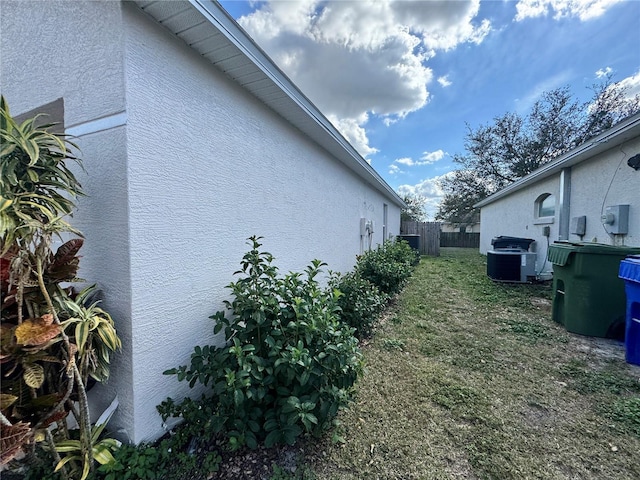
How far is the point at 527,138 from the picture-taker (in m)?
16.1

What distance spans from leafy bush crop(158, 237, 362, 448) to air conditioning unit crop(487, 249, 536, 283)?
654 cm

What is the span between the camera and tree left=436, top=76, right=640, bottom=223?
43.7ft

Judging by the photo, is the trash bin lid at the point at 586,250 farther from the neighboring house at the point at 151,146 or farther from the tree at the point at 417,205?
the tree at the point at 417,205

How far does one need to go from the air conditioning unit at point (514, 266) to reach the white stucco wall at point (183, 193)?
6275 mm

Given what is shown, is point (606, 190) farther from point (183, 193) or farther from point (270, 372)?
point (183, 193)

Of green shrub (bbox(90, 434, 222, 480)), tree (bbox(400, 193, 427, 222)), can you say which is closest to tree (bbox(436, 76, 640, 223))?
tree (bbox(400, 193, 427, 222))

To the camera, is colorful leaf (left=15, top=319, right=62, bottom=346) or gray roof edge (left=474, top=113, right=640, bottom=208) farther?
gray roof edge (left=474, top=113, right=640, bottom=208)

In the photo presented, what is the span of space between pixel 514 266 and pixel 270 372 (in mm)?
7268

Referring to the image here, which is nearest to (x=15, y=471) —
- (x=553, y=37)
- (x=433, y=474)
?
(x=433, y=474)

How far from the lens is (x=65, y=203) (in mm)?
1527

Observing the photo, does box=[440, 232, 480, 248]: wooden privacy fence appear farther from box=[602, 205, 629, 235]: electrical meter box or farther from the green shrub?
the green shrub

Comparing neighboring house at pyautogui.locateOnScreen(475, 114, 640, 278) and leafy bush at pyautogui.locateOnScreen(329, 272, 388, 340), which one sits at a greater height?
neighboring house at pyautogui.locateOnScreen(475, 114, 640, 278)

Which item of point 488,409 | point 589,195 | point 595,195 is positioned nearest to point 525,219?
point 589,195

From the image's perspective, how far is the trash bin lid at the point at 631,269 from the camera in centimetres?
267
